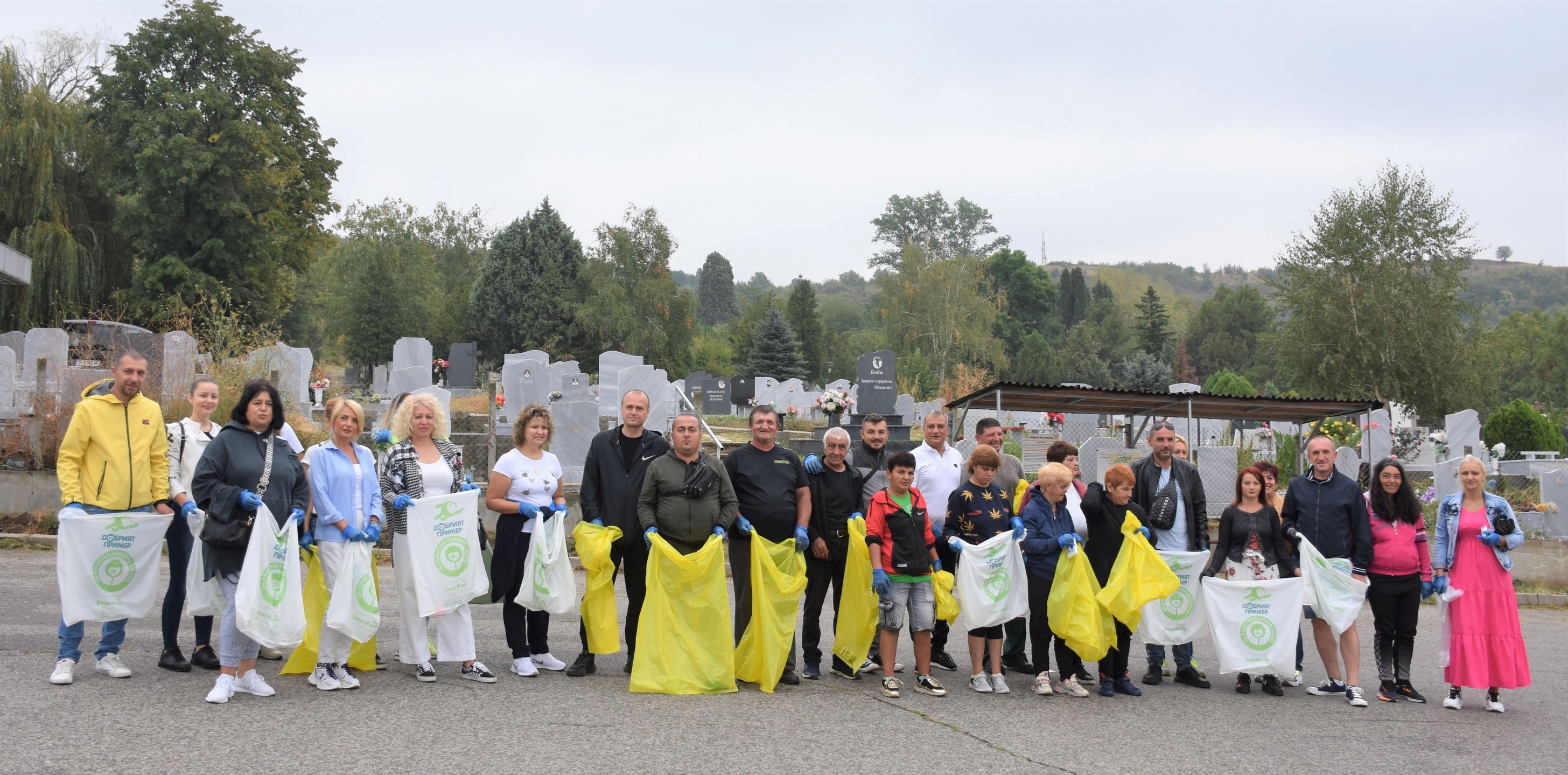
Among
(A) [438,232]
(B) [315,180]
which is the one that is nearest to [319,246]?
(B) [315,180]

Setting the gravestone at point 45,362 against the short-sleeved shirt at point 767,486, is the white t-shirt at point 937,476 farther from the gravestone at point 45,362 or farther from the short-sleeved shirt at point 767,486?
the gravestone at point 45,362

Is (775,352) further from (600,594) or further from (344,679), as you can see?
(344,679)

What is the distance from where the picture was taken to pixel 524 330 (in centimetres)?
5428

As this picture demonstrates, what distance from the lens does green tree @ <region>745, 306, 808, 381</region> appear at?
52281 mm

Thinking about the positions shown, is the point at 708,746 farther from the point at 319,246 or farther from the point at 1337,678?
the point at 319,246

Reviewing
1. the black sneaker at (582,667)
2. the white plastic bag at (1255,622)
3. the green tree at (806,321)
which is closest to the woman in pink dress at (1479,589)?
the white plastic bag at (1255,622)

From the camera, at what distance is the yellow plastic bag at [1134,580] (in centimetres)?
671

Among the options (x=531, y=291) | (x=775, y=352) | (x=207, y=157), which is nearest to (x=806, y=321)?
(x=775, y=352)

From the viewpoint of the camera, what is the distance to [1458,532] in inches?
282

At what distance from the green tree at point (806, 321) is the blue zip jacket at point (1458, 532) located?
5300cm

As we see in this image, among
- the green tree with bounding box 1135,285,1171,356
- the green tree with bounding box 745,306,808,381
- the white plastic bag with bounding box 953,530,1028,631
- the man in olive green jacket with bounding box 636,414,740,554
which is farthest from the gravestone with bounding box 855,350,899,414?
the green tree with bounding box 1135,285,1171,356

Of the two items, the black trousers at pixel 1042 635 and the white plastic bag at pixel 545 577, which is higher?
the white plastic bag at pixel 545 577

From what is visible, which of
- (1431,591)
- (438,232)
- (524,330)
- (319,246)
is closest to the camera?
(1431,591)

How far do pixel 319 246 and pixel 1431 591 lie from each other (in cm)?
3386
